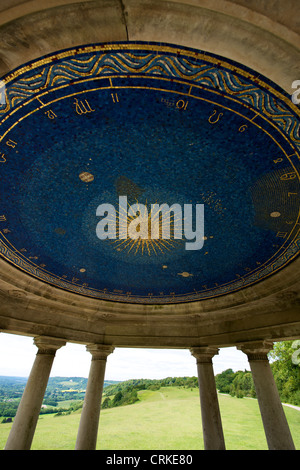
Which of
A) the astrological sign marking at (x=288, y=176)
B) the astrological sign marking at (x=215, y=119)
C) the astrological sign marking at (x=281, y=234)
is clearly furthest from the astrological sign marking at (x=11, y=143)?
the astrological sign marking at (x=281, y=234)

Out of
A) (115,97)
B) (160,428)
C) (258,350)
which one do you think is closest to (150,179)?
(115,97)

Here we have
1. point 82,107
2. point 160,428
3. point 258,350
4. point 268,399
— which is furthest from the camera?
point 160,428

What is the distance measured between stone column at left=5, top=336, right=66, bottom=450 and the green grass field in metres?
11.1

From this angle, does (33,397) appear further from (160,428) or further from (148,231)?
(160,428)

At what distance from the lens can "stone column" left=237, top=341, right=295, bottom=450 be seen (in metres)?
8.40

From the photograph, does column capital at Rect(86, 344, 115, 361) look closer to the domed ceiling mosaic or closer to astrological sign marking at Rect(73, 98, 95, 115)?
the domed ceiling mosaic

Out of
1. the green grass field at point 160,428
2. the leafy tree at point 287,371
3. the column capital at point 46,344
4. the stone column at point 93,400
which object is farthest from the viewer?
the leafy tree at point 287,371

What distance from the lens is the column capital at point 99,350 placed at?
11.7 metres

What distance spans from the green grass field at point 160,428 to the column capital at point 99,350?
38.7 ft

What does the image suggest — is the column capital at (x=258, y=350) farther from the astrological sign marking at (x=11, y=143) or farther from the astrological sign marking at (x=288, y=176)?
the astrological sign marking at (x=11, y=143)

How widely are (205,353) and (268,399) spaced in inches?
131

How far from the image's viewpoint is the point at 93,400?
34.3ft

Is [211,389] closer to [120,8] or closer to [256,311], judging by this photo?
[256,311]

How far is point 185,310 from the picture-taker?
→ 36.6 ft
